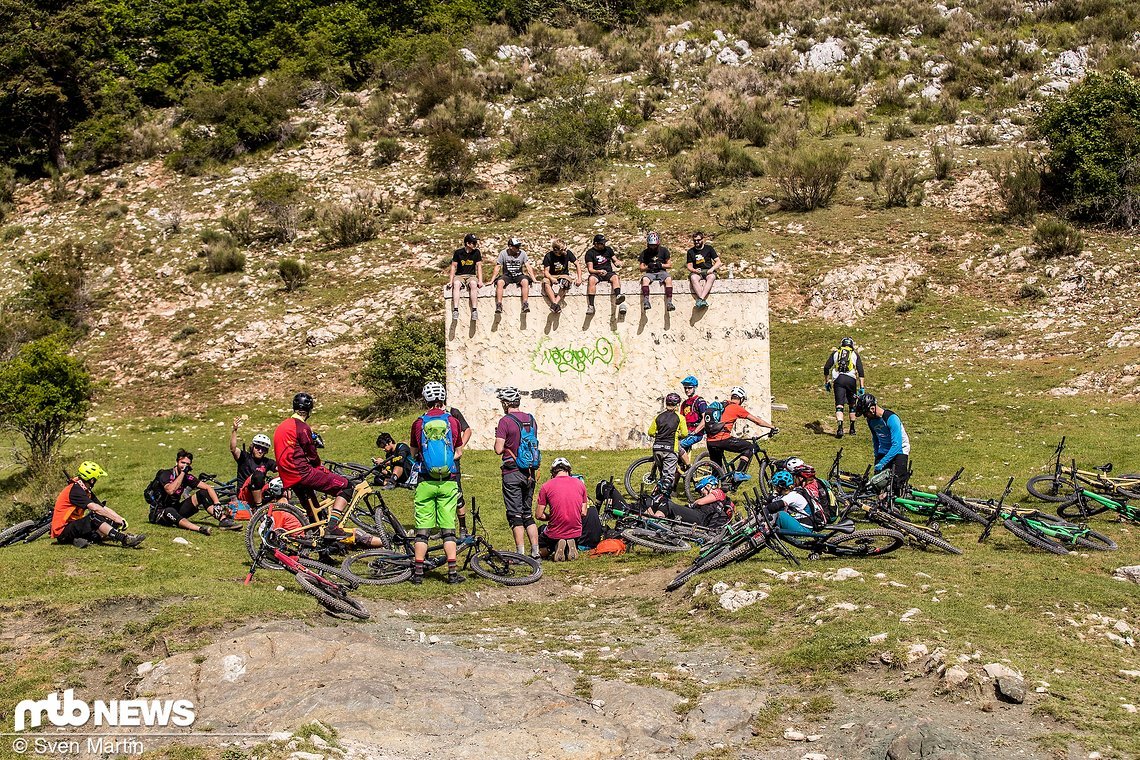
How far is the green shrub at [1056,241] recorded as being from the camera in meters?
27.1

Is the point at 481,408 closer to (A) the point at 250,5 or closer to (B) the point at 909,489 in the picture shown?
(B) the point at 909,489

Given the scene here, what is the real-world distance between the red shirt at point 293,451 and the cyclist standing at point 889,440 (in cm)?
678

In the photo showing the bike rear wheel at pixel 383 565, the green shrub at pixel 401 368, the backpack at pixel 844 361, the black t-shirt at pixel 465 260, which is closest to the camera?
the bike rear wheel at pixel 383 565

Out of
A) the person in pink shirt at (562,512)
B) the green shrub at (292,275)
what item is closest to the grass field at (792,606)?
the person in pink shirt at (562,512)

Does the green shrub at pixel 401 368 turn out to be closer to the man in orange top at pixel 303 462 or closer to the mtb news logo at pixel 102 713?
the man in orange top at pixel 303 462

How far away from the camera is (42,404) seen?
805 inches

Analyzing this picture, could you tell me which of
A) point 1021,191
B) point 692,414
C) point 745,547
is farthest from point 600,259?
point 1021,191

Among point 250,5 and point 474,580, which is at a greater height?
point 250,5

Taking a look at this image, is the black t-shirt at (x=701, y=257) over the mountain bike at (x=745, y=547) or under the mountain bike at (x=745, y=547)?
over

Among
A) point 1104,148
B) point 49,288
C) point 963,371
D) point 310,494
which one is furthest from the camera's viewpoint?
point 49,288

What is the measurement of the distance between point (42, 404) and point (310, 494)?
1051 cm

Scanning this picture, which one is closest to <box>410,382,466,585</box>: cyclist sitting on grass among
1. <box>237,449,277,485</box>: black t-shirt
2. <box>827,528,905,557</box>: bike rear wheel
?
<box>827,528,905,557</box>: bike rear wheel

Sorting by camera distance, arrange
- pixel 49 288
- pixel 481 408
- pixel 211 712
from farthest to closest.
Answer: pixel 49 288 → pixel 481 408 → pixel 211 712

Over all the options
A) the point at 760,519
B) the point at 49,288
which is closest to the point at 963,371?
the point at 760,519
